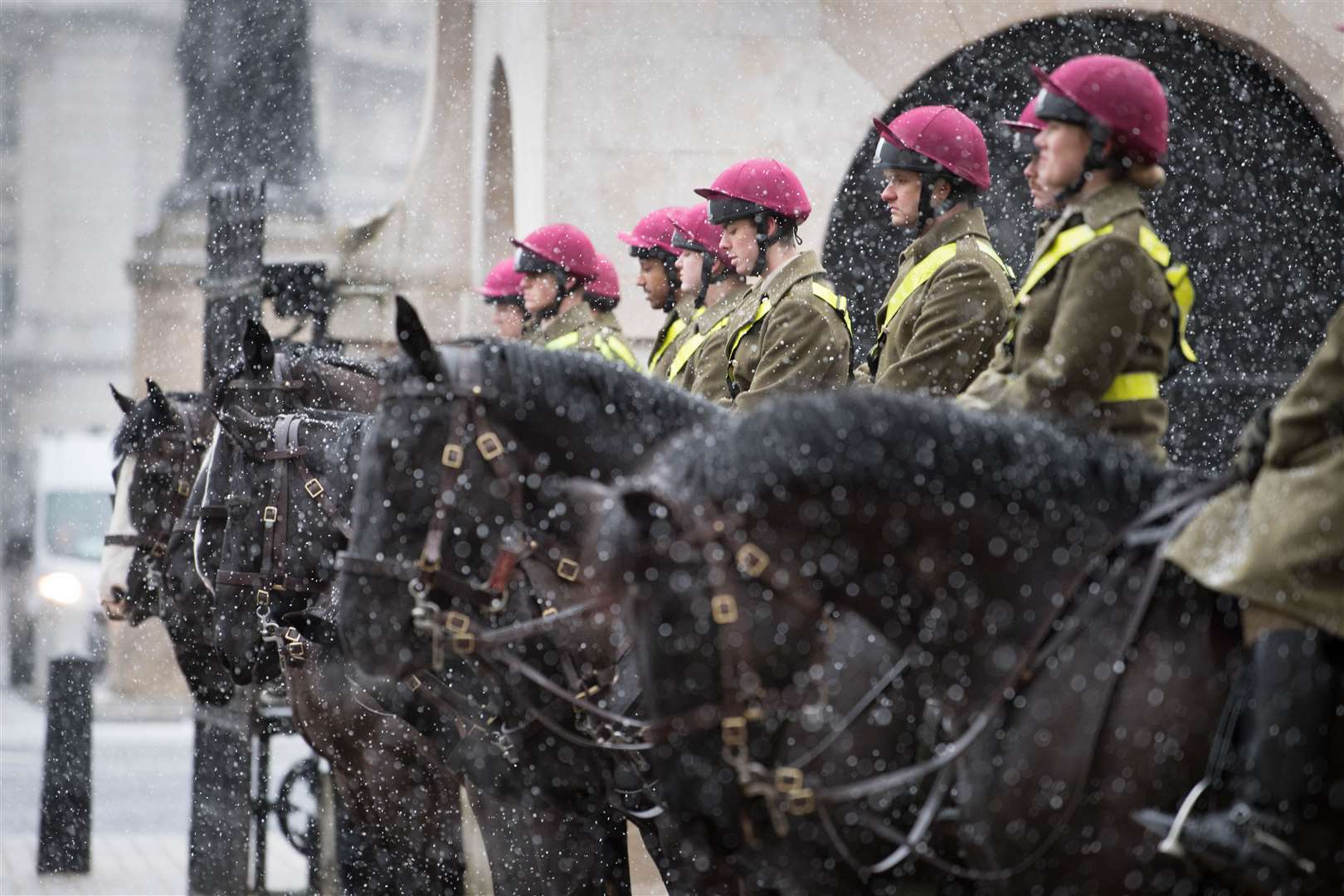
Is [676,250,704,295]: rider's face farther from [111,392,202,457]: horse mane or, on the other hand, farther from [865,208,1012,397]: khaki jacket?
[111,392,202,457]: horse mane

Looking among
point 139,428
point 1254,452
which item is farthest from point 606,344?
point 1254,452

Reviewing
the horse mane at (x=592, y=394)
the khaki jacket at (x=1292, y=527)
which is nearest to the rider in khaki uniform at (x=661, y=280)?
the horse mane at (x=592, y=394)

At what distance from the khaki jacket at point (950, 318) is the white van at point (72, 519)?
16.1 metres

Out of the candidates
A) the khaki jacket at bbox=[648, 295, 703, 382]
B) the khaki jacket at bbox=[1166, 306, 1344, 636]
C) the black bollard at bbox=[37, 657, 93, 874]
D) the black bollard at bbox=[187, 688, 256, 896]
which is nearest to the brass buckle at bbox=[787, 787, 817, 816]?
the khaki jacket at bbox=[1166, 306, 1344, 636]

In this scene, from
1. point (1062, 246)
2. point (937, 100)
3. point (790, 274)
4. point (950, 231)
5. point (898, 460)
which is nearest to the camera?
point (898, 460)

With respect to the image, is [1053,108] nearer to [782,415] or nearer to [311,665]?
[782,415]

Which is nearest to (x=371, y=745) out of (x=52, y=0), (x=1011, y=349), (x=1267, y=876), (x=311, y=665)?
(x=311, y=665)

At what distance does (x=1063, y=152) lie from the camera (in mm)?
4766

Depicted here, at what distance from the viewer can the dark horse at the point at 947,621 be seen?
3703mm

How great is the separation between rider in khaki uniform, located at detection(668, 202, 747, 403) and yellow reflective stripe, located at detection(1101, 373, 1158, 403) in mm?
2627

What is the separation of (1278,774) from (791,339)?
3471mm

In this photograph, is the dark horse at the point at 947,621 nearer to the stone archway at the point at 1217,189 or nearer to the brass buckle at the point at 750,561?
the brass buckle at the point at 750,561

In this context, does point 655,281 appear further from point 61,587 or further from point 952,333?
point 61,587

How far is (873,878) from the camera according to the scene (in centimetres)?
418
